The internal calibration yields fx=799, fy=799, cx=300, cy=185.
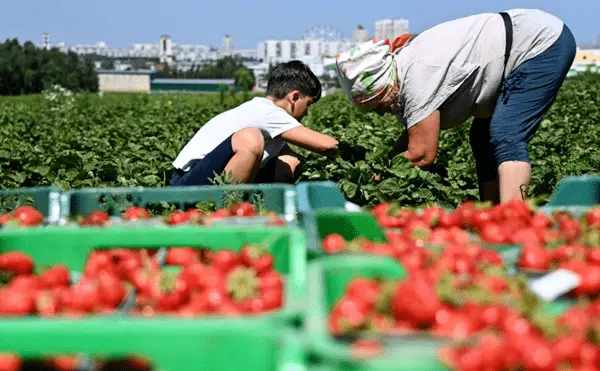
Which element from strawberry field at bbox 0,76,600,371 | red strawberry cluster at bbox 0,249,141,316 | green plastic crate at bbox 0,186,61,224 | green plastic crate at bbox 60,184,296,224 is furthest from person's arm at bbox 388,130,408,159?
red strawberry cluster at bbox 0,249,141,316

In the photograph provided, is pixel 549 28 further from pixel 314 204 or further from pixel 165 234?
pixel 165 234

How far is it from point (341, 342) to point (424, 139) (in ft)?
9.97

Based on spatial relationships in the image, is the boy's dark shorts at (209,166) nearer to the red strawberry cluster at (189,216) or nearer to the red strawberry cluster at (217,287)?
the red strawberry cluster at (189,216)

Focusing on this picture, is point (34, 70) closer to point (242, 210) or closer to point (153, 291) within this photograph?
point (242, 210)

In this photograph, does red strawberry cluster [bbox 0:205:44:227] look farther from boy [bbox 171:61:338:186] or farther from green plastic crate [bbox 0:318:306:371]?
boy [bbox 171:61:338:186]

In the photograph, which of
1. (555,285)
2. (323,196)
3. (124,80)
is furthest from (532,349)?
(124,80)

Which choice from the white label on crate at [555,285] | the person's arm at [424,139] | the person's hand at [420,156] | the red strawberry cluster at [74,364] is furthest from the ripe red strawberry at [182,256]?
the person's hand at [420,156]

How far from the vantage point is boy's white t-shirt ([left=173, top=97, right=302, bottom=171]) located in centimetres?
490

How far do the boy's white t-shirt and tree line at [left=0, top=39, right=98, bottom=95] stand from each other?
278ft

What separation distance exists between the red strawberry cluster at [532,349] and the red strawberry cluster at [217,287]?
57 centimetres

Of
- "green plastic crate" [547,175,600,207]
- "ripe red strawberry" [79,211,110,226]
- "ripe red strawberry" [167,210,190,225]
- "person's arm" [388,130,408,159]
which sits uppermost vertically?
"green plastic crate" [547,175,600,207]

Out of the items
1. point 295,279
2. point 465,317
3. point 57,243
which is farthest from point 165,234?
point 465,317

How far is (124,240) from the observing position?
2.17 meters

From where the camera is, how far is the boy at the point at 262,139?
4684 mm
